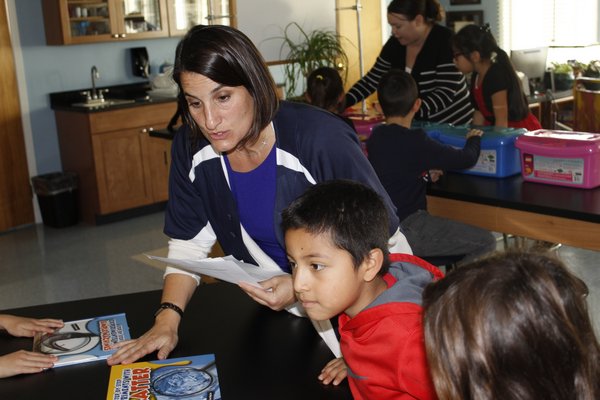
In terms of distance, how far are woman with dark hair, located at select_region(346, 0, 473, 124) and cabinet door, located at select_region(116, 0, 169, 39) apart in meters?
2.47

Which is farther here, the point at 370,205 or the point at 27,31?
the point at 27,31

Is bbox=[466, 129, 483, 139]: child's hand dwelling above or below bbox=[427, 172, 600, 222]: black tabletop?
above

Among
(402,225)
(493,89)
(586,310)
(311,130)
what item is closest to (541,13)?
(493,89)

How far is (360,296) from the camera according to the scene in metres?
1.41

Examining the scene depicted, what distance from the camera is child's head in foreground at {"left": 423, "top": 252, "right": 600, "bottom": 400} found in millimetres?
807

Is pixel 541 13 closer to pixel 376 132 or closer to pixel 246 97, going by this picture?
pixel 376 132

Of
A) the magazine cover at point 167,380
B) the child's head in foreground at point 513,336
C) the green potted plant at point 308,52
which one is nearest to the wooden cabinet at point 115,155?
the green potted plant at point 308,52

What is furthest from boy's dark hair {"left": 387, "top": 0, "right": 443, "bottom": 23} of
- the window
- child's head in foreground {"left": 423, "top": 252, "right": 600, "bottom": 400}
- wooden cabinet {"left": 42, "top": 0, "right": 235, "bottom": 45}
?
the window

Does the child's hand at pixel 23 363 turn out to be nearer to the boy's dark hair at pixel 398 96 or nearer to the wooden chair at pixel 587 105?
the boy's dark hair at pixel 398 96

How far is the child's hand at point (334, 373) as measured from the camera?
1366mm

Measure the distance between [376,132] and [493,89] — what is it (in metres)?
1.02

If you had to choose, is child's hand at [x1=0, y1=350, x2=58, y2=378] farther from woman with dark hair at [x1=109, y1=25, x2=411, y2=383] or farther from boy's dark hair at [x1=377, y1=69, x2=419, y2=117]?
boy's dark hair at [x1=377, y1=69, x2=419, y2=117]

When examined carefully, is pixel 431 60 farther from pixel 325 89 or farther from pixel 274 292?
pixel 274 292

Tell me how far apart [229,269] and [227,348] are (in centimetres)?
17
